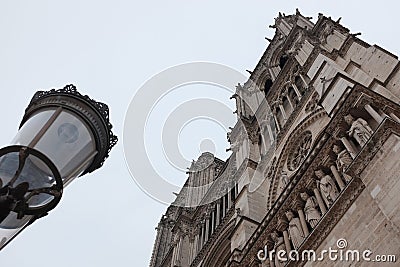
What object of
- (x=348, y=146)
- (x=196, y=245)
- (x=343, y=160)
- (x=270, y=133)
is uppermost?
(x=270, y=133)

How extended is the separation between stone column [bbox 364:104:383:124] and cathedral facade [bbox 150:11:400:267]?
33 mm

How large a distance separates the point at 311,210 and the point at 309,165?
112 cm

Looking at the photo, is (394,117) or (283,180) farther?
(283,180)

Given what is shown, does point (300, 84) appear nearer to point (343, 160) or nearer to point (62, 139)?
point (343, 160)

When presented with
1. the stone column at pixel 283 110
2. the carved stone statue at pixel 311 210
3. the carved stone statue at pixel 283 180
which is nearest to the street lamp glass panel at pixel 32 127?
the carved stone statue at pixel 311 210

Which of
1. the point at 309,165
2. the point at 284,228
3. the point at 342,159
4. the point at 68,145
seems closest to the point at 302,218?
the point at 284,228

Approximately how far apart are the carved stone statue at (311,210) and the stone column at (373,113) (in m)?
2.54

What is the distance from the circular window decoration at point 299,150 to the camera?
15258mm

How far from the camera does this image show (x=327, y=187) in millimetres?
10211

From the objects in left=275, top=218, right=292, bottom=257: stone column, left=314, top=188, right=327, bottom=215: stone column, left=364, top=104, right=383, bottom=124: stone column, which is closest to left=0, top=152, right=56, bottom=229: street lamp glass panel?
left=364, top=104, right=383, bottom=124: stone column

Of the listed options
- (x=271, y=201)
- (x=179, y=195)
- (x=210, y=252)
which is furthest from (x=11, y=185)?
(x=179, y=195)

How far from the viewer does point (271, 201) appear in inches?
622

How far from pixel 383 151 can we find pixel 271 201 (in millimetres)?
8340

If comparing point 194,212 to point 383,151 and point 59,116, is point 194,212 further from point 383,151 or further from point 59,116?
point 59,116
